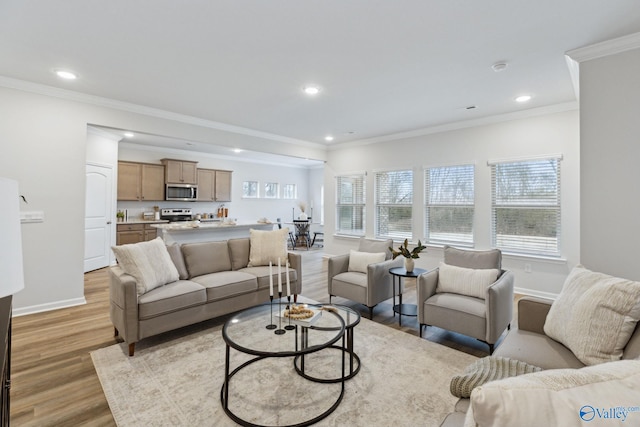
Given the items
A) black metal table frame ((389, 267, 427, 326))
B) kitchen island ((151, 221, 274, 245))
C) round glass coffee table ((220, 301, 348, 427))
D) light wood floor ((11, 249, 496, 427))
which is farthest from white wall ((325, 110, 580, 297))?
round glass coffee table ((220, 301, 348, 427))

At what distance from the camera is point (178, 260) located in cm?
353

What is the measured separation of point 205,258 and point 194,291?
711 mm

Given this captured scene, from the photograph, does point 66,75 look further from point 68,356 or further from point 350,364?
point 350,364

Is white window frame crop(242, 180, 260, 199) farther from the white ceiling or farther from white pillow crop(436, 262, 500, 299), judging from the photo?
white pillow crop(436, 262, 500, 299)

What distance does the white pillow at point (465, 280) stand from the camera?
2.96 metres

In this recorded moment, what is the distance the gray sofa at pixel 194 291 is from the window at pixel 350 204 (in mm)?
3042

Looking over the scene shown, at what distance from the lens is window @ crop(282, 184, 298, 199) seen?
10805mm

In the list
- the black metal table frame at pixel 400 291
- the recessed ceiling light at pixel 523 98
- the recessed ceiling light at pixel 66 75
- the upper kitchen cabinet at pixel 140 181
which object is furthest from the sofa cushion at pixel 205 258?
the upper kitchen cabinet at pixel 140 181

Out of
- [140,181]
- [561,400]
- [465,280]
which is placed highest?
[140,181]

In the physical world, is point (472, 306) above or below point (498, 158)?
below

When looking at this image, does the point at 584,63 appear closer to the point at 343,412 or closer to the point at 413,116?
the point at 413,116

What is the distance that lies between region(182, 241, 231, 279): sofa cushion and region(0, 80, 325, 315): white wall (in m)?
1.57

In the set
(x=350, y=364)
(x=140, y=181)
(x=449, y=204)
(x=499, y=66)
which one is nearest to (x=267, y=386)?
(x=350, y=364)

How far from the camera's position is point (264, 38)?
8.52 ft
